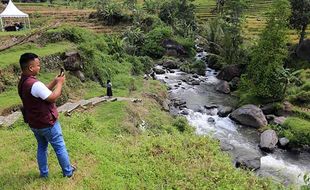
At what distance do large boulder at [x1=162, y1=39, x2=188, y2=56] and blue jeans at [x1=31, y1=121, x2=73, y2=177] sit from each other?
4408 cm

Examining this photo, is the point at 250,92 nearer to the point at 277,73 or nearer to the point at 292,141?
the point at 277,73

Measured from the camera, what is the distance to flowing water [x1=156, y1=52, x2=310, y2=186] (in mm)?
21375

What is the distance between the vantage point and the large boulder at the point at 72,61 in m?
25.9

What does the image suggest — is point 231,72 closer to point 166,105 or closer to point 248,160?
point 166,105

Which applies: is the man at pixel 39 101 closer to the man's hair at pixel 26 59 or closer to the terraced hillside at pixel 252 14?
the man's hair at pixel 26 59

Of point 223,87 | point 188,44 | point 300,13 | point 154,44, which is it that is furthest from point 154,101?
point 188,44

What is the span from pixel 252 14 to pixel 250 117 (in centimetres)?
4658

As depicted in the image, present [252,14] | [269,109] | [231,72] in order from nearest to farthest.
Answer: [269,109] → [231,72] → [252,14]

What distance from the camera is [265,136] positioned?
25.2 m

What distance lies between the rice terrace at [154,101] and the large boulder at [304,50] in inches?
4.7

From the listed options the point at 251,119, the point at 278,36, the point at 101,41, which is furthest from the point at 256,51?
the point at 101,41

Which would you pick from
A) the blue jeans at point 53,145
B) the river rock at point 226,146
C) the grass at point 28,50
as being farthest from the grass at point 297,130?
the blue jeans at point 53,145

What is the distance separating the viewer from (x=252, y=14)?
6981cm

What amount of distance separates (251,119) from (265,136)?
3183mm
